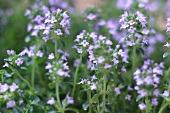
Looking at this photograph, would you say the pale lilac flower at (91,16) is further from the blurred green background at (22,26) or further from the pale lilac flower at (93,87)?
the pale lilac flower at (93,87)

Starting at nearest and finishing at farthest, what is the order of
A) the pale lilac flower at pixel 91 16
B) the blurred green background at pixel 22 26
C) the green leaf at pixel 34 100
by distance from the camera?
the green leaf at pixel 34 100 < the pale lilac flower at pixel 91 16 < the blurred green background at pixel 22 26

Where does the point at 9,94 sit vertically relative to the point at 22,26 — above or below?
below

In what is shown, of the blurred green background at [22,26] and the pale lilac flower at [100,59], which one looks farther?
the blurred green background at [22,26]

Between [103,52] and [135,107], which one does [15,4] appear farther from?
[103,52]

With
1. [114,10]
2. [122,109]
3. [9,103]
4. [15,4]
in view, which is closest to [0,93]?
[9,103]

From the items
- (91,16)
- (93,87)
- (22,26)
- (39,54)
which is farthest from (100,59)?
(22,26)

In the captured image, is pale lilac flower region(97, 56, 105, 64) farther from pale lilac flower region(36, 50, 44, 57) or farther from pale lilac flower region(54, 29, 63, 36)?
pale lilac flower region(36, 50, 44, 57)

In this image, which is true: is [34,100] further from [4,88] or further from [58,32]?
[58,32]

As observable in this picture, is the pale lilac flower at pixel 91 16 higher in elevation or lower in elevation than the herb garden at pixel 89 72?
higher

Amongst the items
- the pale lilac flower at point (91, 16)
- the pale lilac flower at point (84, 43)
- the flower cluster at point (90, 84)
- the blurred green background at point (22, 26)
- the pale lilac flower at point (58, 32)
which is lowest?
the flower cluster at point (90, 84)

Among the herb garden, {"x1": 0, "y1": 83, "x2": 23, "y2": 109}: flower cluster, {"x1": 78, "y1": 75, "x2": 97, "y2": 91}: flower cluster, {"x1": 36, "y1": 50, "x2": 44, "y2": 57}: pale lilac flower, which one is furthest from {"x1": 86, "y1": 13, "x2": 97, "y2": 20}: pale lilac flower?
{"x1": 0, "y1": 83, "x2": 23, "y2": 109}: flower cluster

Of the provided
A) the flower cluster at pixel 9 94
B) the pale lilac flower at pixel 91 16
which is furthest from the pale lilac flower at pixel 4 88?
the pale lilac flower at pixel 91 16
